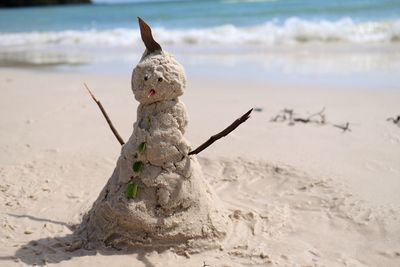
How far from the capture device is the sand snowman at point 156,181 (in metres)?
2.32

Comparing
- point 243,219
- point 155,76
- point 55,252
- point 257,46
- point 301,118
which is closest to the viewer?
point 155,76

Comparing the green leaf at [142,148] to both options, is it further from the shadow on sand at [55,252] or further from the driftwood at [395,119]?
the driftwood at [395,119]

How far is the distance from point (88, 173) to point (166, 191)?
1.41m

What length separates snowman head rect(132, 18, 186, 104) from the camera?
228 cm

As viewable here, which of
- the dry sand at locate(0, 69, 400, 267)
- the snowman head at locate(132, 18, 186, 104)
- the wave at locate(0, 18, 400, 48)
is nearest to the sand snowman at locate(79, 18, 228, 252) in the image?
the snowman head at locate(132, 18, 186, 104)

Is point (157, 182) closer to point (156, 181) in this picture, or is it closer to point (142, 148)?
point (156, 181)

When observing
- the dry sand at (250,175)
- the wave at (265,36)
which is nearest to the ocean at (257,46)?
the wave at (265,36)

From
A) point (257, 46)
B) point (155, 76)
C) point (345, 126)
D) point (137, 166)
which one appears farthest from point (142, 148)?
point (257, 46)

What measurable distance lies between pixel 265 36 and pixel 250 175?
964 cm

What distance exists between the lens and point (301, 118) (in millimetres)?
4617

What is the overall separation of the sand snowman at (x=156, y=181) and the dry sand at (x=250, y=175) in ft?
0.34

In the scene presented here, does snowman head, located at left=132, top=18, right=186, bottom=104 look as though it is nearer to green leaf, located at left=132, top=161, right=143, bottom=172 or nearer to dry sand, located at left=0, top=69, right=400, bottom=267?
green leaf, located at left=132, top=161, right=143, bottom=172

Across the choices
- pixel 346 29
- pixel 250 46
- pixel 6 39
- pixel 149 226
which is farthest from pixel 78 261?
pixel 6 39

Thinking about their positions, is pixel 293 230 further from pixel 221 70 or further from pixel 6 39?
pixel 6 39
